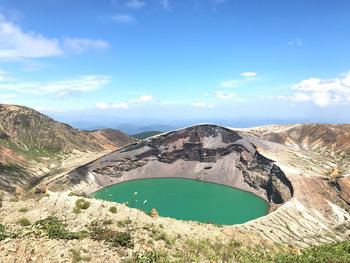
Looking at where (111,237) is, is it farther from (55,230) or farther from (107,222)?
(55,230)

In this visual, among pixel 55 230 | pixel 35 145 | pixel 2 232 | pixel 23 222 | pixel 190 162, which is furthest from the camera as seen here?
pixel 35 145

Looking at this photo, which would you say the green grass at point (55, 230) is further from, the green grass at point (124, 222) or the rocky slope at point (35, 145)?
the rocky slope at point (35, 145)

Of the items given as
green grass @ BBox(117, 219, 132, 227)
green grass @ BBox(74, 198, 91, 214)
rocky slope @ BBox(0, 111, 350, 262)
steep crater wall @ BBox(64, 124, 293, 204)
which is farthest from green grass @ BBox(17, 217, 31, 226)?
steep crater wall @ BBox(64, 124, 293, 204)

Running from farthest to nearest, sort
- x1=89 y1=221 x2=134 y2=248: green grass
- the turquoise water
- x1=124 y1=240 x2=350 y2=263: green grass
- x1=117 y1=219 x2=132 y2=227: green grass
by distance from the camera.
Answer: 1. the turquoise water
2. x1=117 y1=219 x2=132 y2=227: green grass
3. x1=89 y1=221 x2=134 y2=248: green grass
4. x1=124 y1=240 x2=350 y2=263: green grass

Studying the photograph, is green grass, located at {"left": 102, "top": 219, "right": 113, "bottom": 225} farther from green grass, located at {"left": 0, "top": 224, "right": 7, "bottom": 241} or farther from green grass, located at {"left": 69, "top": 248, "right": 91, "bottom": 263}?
green grass, located at {"left": 0, "top": 224, "right": 7, "bottom": 241}

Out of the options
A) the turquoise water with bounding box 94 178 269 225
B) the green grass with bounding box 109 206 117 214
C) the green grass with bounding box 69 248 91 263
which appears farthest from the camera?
the turquoise water with bounding box 94 178 269 225

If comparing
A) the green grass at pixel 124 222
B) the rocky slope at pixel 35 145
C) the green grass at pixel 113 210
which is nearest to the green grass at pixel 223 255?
the green grass at pixel 124 222

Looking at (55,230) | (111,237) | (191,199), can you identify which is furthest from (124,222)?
(191,199)
